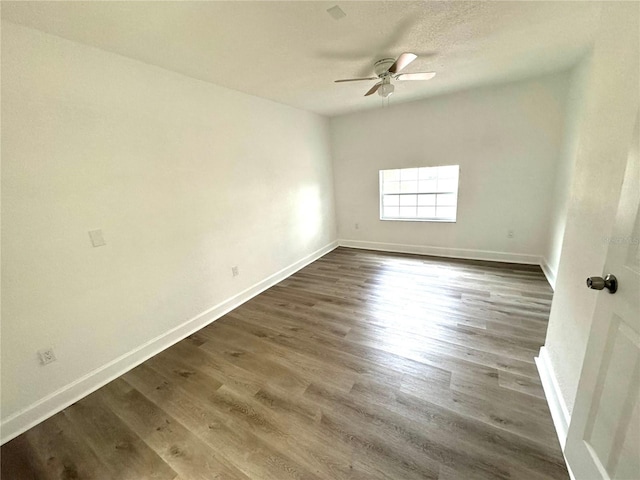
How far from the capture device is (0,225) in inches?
57.7

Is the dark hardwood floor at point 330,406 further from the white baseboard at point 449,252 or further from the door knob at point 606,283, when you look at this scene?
the white baseboard at point 449,252

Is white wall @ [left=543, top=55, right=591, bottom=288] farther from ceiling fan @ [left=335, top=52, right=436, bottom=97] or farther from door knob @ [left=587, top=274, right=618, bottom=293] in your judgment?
door knob @ [left=587, top=274, right=618, bottom=293]

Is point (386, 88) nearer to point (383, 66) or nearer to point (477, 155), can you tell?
point (383, 66)

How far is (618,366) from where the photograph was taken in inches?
34.4

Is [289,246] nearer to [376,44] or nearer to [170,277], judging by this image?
[170,277]

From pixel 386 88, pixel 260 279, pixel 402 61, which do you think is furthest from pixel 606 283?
pixel 260 279

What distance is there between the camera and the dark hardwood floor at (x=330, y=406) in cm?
130

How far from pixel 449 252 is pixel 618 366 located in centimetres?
347

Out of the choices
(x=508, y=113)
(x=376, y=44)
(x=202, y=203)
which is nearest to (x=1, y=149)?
(x=202, y=203)

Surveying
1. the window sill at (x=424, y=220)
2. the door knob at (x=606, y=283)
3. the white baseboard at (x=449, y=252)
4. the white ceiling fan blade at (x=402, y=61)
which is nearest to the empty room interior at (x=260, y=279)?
the door knob at (x=606, y=283)

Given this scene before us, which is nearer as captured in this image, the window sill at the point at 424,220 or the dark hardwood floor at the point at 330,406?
the dark hardwood floor at the point at 330,406

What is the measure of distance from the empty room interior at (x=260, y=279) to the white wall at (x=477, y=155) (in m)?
0.05

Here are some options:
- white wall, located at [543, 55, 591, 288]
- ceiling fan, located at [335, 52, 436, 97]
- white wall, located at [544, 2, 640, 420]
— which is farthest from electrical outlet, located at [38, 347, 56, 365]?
white wall, located at [543, 55, 591, 288]

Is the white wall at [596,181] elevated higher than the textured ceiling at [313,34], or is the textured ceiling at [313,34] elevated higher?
the textured ceiling at [313,34]
